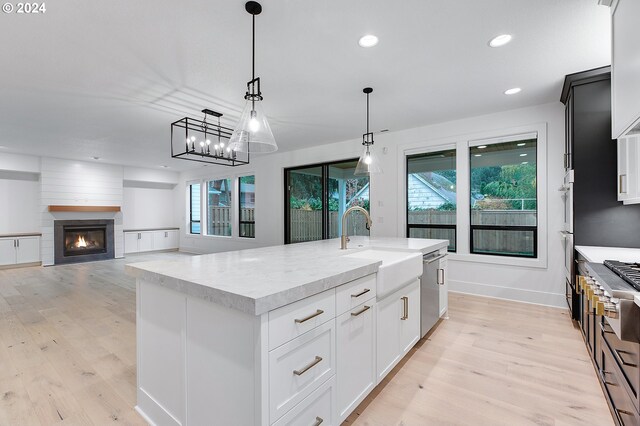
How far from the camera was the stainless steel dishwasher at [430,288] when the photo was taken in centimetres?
259

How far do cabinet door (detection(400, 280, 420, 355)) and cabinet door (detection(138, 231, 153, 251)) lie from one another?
8.62 metres

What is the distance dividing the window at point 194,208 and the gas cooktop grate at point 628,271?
8981 mm

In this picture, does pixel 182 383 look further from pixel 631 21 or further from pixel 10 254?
pixel 10 254

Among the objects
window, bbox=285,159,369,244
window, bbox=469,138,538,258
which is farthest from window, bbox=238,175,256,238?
window, bbox=469,138,538,258

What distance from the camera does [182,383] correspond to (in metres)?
1.44

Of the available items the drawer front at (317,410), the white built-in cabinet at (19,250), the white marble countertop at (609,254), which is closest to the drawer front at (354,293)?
the drawer front at (317,410)

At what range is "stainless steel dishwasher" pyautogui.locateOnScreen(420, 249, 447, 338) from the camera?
102 inches

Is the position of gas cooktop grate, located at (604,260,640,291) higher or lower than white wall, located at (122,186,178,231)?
lower

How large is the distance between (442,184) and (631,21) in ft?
10.7

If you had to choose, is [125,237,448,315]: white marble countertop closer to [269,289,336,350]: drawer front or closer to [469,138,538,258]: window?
[269,289,336,350]: drawer front

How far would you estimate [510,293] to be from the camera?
3979mm

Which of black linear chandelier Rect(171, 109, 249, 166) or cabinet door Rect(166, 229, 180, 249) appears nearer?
black linear chandelier Rect(171, 109, 249, 166)

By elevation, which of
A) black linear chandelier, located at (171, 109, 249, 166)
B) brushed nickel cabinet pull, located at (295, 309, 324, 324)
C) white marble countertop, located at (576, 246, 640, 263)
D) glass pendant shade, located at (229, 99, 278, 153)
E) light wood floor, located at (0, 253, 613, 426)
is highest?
black linear chandelier, located at (171, 109, 249, 166)

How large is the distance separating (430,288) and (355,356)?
1.37 metres
